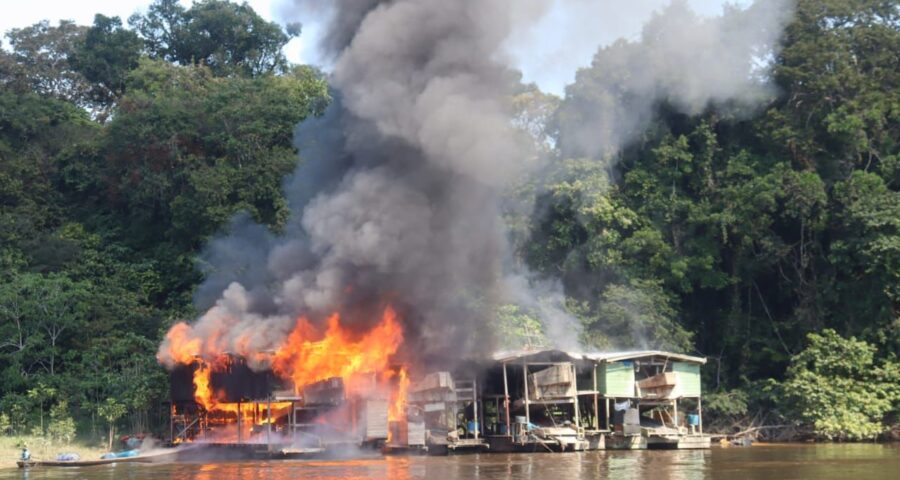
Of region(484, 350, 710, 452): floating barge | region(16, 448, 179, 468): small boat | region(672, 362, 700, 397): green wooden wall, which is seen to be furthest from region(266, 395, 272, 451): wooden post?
region(672, 362, 700, 397): green wooden wall

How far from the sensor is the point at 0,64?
65.1m

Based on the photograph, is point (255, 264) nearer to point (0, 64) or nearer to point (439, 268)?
point (439, 268)

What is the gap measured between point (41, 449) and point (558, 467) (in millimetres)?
18123

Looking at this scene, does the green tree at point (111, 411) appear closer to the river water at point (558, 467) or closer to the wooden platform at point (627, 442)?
the river water at point (558, 467)

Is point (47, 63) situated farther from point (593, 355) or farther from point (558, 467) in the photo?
point (558, 467)

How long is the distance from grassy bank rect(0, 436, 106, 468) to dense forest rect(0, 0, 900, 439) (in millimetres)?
845

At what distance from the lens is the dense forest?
43.8 metres

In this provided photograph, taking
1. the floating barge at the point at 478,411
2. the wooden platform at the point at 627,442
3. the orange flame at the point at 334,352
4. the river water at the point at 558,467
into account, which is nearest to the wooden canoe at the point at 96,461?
the river water at the point at 558,467

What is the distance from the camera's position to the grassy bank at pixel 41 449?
36969mm

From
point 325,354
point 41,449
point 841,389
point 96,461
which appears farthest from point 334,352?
point 841,389

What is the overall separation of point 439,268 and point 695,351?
16377 millimetres

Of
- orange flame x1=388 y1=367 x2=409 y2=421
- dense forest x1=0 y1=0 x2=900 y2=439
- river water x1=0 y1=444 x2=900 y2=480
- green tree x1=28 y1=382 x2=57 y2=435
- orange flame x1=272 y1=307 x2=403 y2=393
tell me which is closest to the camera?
river water x1=0 y1=444 x2=900 y2=480

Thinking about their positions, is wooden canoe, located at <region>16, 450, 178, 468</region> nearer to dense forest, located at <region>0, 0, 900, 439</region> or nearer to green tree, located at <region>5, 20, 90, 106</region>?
dense forest, located at <region>0, 0, 900, 439</region>

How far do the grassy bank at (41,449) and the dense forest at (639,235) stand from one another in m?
0.85
